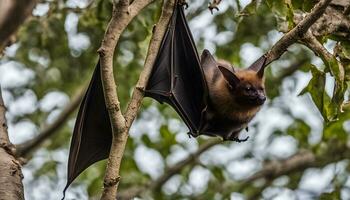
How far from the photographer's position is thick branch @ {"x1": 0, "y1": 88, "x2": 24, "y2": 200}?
5.11m

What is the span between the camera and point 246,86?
7.36m

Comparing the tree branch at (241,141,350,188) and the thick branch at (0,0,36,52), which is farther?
the tree branch at (241,141,350,188)

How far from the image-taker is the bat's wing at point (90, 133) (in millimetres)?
6461

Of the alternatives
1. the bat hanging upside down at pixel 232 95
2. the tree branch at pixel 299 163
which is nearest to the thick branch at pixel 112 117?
the bat hanging upside down at pixel 232 95

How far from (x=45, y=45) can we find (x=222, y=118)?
148 inches

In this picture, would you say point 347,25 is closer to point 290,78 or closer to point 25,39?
point 25,39

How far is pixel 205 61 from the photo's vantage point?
7.57 metres

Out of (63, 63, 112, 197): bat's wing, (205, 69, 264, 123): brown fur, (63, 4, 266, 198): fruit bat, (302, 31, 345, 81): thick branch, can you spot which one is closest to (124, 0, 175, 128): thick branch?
(63, 4, 266, 198): fruit bat

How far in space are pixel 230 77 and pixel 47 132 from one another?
11.5ft

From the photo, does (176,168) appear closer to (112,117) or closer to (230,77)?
(230,77)

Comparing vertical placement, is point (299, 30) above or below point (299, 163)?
above

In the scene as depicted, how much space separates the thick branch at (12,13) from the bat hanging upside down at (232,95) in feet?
15.0

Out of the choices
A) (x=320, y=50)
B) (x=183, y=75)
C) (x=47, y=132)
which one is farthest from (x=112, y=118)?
(x=47, y=132)

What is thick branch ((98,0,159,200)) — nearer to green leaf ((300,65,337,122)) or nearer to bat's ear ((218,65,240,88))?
green leaf ((300,65,337,122))
